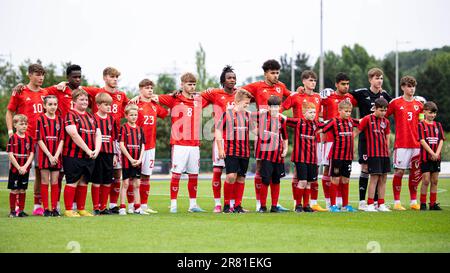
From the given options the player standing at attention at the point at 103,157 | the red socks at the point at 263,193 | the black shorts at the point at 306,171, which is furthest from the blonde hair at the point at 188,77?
the black shorts at the point at 306,171

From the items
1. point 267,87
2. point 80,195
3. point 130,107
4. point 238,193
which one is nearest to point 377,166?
point 267,87

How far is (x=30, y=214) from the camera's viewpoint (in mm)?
12734

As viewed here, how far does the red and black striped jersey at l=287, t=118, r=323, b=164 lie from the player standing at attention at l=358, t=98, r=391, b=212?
39.8 inches

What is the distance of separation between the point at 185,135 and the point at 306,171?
2.23m

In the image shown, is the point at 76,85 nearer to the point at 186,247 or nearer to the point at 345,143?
the point at 345,143

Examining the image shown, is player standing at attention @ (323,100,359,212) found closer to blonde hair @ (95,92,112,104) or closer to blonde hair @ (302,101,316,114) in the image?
blonde hair @ (302,101,316,114)

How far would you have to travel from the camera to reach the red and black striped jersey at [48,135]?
12.1 meters

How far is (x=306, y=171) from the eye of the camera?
1310 cm

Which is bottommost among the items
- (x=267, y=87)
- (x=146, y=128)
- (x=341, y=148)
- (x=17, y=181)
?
(x=17, y=181)

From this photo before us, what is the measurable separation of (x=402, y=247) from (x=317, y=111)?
225 inches

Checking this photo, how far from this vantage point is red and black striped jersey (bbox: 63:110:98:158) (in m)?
12.1

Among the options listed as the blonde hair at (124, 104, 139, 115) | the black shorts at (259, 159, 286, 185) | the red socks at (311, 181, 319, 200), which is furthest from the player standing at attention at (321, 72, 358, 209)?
the blonde hair at (124, 104, 139, 115)

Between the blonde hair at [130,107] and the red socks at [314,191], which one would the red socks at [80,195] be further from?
the red socks at [314,191]

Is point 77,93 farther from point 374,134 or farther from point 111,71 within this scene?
point 374,134
